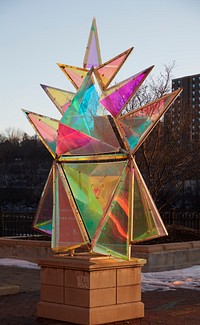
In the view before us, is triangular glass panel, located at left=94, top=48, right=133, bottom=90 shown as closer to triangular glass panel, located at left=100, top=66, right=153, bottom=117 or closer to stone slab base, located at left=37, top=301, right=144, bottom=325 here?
triangular glass panel, located at left=100, top=66, right=153, bottom=117

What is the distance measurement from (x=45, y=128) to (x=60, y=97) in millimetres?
586

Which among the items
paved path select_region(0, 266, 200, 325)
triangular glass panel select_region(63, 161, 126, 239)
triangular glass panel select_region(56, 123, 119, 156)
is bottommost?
paved path select_region(0, 266, 200, 325)

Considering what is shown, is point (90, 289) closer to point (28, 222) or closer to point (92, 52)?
point (92, 52)

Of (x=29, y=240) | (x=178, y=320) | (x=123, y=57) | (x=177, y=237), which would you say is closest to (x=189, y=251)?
(x=177, y=237)

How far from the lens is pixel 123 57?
9141 mm

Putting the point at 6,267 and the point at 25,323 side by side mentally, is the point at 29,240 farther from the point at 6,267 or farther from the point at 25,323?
the point at 25,323

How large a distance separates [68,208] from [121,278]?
1.36 meters

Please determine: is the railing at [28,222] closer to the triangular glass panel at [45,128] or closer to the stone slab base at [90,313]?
the triangular glass panel at [45,128]

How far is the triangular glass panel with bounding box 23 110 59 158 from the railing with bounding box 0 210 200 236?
10.1m

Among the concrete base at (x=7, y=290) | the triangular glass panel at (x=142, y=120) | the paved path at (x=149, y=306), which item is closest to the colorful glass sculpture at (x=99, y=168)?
the triangular glass panel at (x=142, y=120)

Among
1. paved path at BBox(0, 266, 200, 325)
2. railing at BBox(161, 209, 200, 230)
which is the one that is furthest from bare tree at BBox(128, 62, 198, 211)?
paved path at BBox(0, 266, 200, 325)

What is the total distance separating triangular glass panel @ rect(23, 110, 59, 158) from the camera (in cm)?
940

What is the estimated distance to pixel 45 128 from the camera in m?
9.42

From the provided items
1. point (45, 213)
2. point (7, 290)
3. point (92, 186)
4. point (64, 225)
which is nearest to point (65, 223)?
point (64, 225)
